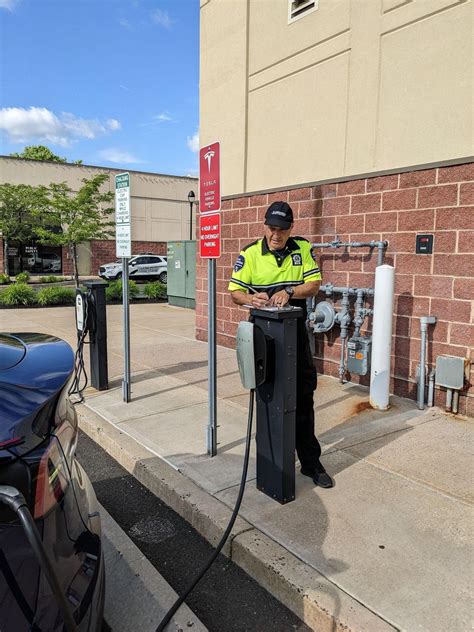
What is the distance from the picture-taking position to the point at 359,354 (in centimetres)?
546

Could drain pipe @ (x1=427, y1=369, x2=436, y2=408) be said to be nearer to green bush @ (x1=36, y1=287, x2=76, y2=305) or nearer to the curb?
the curb

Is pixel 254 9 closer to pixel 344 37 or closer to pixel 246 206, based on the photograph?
pixel 344 37

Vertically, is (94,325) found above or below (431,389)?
above

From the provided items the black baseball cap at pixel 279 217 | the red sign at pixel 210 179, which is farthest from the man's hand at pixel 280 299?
the red sign at pixel 210 179

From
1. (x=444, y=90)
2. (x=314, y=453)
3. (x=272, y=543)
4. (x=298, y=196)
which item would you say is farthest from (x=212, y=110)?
(x=272, y=543)

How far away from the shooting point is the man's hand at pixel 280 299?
327 centimetres

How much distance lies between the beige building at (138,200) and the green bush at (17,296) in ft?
56.0

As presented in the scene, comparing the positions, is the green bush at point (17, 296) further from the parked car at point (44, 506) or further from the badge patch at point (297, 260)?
the parked car at point (44, 506)

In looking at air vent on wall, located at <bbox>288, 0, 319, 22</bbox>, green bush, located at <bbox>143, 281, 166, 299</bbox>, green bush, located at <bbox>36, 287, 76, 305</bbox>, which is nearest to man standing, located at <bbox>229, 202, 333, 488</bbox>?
air vent on wall, located at <bbox>288, 0, 319, 22</bbox>

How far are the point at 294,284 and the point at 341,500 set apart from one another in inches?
57.4

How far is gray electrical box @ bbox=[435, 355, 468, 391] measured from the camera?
4.77 m

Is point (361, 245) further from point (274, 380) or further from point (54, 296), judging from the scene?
point (54, 296)

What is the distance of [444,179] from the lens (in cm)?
498

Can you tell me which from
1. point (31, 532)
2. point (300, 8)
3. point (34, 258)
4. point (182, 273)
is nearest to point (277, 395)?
point (31, 532)
